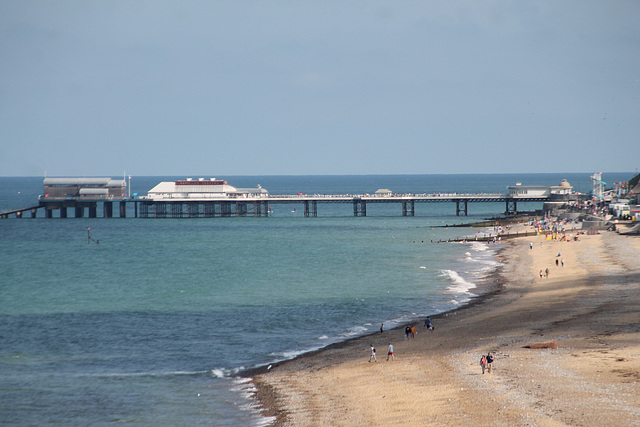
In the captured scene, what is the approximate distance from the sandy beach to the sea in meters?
2.01

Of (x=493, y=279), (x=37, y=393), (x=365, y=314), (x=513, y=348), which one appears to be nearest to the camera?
(x=37, y=393)

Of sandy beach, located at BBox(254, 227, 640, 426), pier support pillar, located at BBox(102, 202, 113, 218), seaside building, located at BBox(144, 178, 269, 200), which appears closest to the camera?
sandy beach, located at BBox(254, 227, 640, 426)

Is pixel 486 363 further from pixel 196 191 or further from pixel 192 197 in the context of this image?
pixel 196 191

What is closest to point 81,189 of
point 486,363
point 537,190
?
point 537,190

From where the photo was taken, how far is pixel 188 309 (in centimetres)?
4566

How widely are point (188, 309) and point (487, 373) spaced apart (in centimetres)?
2389

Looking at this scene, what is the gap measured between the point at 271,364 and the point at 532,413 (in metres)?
12.8

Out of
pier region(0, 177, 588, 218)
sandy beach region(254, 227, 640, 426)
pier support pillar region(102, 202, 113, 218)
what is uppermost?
pier region(0, 177, 588, 218)

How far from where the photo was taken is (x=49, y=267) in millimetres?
69938

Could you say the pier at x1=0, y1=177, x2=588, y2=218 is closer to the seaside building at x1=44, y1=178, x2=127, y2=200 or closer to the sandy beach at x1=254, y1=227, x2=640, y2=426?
the seaside building at x1=44, y1=178, x2=127, y2=200

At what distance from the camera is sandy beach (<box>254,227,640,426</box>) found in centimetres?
2186

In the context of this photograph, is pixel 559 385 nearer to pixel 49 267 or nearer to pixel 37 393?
pixel 37 393

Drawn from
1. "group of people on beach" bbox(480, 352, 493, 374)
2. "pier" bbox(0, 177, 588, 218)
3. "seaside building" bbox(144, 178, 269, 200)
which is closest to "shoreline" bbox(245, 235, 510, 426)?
"group of people on beach" bbox(480, 352, 493, 374)

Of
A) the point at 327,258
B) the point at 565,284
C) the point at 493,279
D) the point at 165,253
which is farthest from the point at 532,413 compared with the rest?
the point at 165,253
